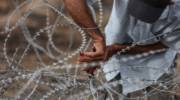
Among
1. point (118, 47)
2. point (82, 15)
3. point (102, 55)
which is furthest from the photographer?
point (118, 47)

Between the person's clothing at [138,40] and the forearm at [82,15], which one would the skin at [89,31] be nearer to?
the forearm at [82,15]

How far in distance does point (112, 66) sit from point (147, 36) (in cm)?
26

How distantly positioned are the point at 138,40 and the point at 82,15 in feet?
1.93

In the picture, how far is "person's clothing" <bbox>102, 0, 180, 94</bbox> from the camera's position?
3605 millimetres

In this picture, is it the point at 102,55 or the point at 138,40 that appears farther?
the point at 138,40

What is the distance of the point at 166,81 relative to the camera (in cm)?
375

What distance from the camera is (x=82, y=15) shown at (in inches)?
125

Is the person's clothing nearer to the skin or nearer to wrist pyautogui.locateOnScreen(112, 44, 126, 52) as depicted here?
wrist pyautogui.locateOnScreen(112, 44, 126, 52)

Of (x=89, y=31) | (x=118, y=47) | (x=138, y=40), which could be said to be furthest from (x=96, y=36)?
(x=138, y=40)

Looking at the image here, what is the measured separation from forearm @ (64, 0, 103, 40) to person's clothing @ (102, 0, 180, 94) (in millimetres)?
357

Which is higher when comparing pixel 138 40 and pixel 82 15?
pixel 82 15

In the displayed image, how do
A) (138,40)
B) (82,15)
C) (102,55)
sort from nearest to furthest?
(82,15) < (102,55) < (138,40)

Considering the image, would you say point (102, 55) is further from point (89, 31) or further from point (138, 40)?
point (138, 40)

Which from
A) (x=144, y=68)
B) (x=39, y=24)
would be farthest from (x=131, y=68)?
(x=39, y=24)
